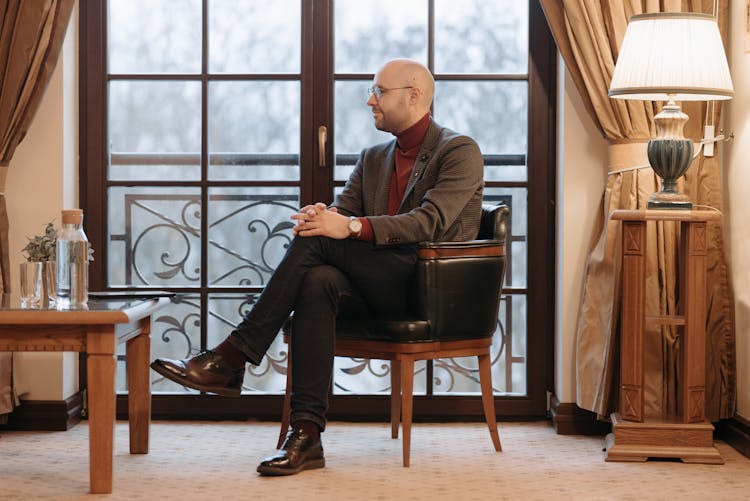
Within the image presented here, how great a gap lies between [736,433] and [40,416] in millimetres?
2554

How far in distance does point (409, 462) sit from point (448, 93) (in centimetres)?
152

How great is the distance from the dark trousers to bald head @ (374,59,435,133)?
51 cm

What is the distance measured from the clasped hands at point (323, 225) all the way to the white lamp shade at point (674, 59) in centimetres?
101

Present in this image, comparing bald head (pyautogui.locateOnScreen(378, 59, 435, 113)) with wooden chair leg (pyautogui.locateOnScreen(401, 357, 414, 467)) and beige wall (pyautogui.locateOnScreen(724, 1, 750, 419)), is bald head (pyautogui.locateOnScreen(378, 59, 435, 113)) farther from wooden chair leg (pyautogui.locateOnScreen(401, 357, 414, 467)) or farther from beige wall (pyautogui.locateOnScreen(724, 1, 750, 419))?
beige wall (pyautogui.locateOnScreen(724, 1, 750, 419))

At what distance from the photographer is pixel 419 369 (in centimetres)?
412

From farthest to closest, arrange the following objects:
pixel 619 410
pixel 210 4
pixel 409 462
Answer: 1. pixel 210 4
2. pixel 619 410
3. pixel 409 462

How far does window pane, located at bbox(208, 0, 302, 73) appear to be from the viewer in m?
4.09

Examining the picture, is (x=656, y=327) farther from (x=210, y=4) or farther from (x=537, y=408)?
(x=210, y=4)

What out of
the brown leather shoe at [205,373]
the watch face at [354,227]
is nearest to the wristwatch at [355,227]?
the watch face at [354,227]

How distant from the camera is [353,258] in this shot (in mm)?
3336

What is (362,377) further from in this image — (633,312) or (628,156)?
(628,156)

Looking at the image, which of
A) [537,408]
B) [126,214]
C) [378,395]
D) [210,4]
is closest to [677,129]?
[537,408]

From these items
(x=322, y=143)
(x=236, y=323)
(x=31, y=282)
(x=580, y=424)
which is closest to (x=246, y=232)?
(x=236, y=323)

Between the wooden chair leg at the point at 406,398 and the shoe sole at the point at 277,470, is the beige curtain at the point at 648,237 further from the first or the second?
the shoe sole at the point at 277,470
